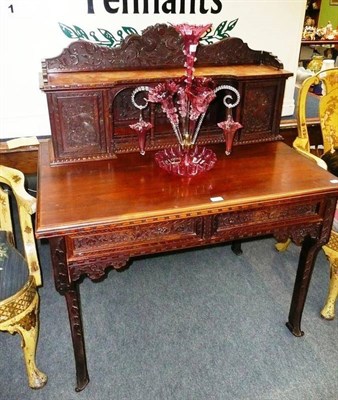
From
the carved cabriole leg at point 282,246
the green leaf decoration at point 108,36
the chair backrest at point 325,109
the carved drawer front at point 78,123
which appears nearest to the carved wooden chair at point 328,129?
the chair backrest at point 325,109

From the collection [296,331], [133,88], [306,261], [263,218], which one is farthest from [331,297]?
[133,88]

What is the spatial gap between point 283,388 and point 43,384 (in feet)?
3.04

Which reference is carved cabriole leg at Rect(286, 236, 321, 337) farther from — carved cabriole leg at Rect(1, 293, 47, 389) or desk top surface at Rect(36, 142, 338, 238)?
carved cabriole leg at Rect(1, 293, 47, 389)

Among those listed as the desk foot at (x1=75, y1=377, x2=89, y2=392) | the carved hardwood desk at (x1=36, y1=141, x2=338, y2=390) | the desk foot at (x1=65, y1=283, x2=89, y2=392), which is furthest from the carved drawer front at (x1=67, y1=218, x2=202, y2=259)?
the desk foot at (x1=75, y1=377, x2=89, y2=392)

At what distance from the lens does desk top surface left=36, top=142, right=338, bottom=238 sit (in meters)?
1.14

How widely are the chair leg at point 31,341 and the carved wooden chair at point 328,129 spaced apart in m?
1.24

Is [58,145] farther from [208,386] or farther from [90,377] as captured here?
[208,386]

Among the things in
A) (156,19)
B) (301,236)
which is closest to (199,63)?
(156,19)

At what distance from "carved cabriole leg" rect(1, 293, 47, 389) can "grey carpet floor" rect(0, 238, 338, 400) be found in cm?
4

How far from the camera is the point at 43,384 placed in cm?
146

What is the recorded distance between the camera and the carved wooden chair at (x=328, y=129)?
1.66m

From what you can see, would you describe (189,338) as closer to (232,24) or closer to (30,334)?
(30,334)

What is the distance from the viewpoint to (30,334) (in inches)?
53.7

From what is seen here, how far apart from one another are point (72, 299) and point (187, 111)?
2.59 ft
